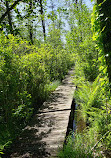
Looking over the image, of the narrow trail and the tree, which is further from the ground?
the tree

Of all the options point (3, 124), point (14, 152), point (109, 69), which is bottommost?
point (14, 152)

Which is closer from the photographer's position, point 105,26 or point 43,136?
point 105,26

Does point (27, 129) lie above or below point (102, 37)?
below

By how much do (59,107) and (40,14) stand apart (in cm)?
292

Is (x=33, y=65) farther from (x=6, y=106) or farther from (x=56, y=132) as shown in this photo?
(x=56, y=132)

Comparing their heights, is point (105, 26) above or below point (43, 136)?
above

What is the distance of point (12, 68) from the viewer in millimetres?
3127

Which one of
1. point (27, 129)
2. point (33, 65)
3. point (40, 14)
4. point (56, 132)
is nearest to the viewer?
point (56, 132)

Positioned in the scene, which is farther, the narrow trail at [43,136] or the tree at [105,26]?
the narrow trail at [43,136]

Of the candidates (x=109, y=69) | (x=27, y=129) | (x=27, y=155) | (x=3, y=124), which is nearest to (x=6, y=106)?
(x=3, y=124)

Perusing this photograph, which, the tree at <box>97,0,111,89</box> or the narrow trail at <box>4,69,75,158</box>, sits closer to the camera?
the tree at <box>97,0,111,89</box>

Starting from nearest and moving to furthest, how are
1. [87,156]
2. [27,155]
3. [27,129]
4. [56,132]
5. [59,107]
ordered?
1. [87,156]
2. [27,155]
3. [56,132]
4. [27,129]
5. [59,107]

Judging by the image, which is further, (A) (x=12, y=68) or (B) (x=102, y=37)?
(A) (x=12, y=68)

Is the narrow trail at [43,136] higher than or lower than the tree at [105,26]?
lower
